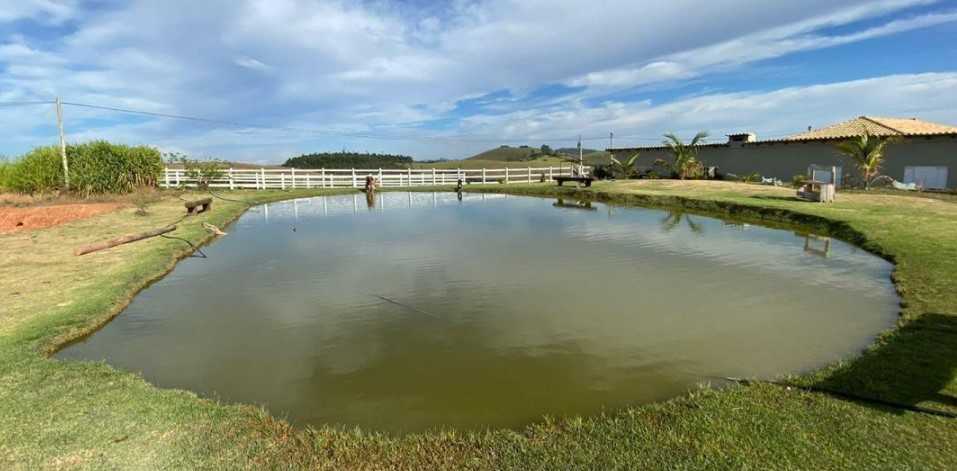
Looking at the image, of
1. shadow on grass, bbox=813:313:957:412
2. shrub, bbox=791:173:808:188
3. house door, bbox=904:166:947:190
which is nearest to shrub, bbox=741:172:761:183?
shrub, bbox=791:173:808:188

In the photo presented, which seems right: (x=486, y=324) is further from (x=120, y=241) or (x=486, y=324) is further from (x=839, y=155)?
(x=839, y=155)

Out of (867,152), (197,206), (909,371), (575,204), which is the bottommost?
(909,371)

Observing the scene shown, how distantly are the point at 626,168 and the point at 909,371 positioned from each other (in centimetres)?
3138

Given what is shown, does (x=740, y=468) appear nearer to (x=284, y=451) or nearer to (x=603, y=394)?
(x=603, y=394)

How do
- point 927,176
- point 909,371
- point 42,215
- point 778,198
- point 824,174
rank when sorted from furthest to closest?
point 824,174 → point 927,176 → point 778,198 → point 42,215 → point 909,371

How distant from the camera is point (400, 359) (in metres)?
5.45

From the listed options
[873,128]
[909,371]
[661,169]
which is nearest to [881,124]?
[873,128]

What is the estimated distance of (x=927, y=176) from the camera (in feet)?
68.9

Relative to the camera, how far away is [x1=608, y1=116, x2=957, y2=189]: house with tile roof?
20688mm

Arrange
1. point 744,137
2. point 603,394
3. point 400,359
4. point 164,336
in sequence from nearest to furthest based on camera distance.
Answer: point 603,394 < point 400,359 < point 164,336 < point 744,137

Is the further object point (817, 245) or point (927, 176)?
point (927, 176)

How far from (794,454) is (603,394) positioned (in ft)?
5.15

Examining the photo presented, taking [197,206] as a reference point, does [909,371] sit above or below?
below

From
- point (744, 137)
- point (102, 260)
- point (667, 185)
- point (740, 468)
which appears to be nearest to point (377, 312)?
point (740, 468)
